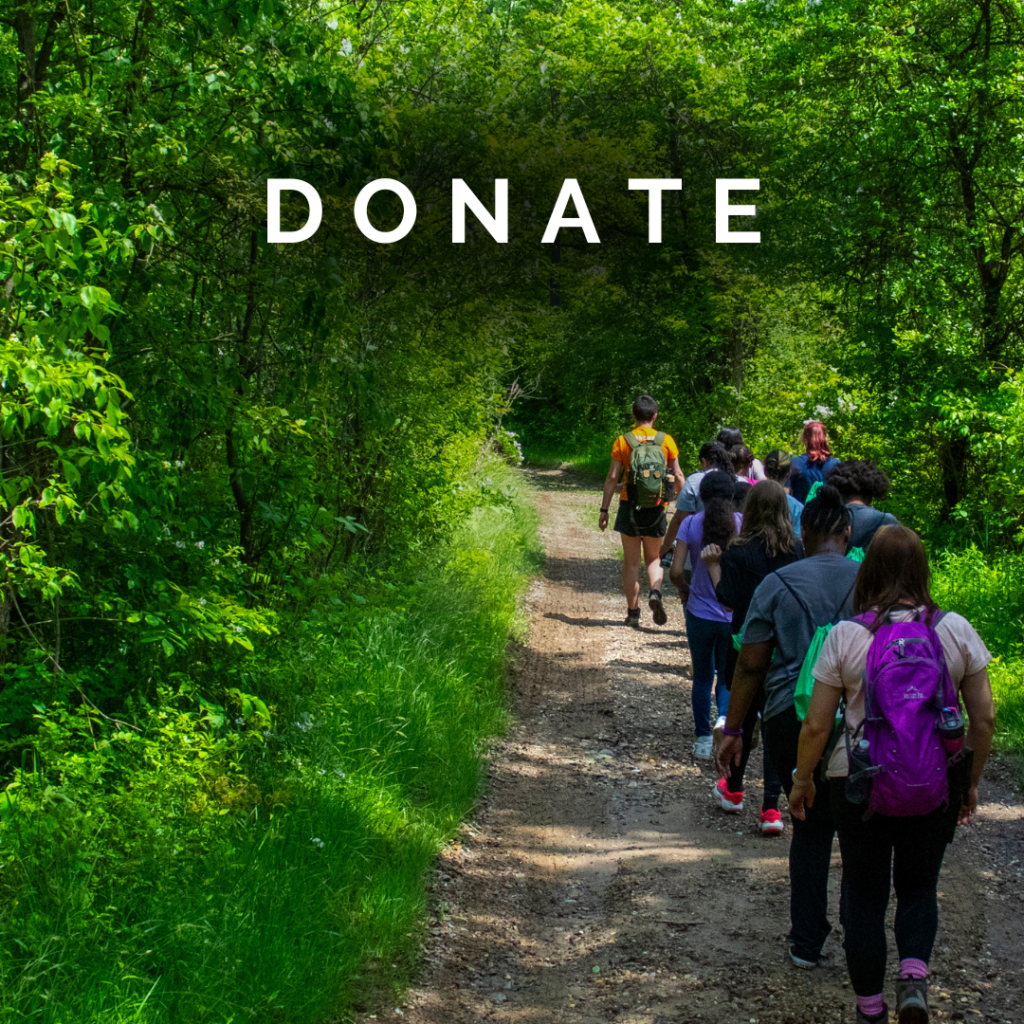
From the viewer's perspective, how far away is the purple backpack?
135 inches

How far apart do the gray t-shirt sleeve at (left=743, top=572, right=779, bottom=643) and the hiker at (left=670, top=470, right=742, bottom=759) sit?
72.5 inches

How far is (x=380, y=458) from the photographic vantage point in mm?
9227

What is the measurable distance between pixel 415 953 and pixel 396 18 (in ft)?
28.9

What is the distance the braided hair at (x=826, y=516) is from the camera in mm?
4434

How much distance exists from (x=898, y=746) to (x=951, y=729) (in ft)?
0.58

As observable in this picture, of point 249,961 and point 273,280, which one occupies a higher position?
point 273,280

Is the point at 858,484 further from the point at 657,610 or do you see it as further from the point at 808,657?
the point at 657,610

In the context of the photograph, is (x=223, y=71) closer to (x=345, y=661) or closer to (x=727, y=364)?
(x=345, y=661)

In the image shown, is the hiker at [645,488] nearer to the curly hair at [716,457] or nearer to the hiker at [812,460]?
the hiker at [812,460]

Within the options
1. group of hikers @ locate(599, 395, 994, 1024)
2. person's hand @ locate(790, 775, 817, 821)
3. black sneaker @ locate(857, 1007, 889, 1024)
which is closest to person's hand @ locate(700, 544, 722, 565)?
group of hikers @ locate(599, 395, 994, 1024)

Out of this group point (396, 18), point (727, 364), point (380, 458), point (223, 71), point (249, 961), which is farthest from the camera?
point (727, 364)

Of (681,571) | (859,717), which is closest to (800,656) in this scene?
(859,717)

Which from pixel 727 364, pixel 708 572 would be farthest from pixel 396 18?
pixel 727 364

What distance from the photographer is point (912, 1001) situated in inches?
141
